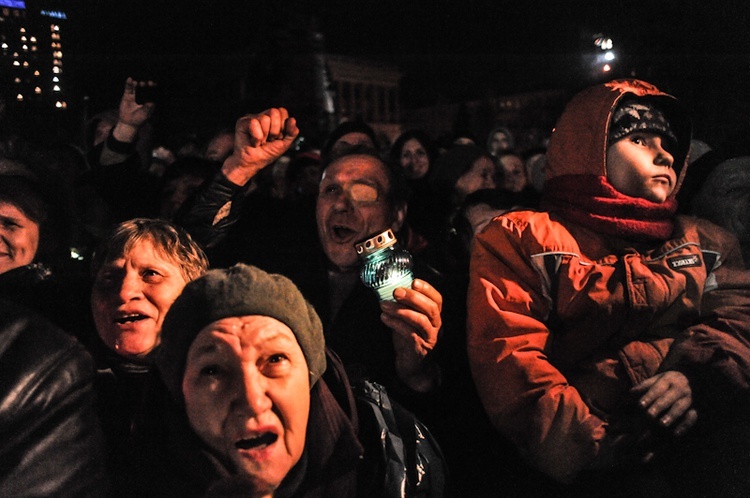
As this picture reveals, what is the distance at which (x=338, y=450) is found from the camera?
64.1 inches

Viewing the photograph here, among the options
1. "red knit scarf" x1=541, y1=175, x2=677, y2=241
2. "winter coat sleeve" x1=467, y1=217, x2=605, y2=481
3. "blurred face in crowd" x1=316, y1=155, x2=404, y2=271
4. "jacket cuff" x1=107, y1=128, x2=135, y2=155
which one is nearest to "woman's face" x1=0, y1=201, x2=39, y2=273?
"jacket cuff" x1=107, y1=128, x2=135, y2=155

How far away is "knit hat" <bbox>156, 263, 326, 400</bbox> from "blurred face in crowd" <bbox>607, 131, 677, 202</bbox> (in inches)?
44.8

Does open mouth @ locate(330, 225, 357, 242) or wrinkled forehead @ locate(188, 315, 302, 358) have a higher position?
wrinkled forehead @ locate(188, 315, 302, 358)

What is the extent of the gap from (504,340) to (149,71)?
1.74 m

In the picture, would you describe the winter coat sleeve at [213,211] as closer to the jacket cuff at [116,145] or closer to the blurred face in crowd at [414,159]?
the jacket cuff at [116,145]

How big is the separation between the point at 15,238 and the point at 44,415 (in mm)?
751

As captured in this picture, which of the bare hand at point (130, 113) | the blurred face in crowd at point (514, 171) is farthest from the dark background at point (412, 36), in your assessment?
the blurred face in crowd at point (514, 171)

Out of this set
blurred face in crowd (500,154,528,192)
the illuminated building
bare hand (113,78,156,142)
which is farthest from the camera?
blurred face in crowd (500,154,528,192)

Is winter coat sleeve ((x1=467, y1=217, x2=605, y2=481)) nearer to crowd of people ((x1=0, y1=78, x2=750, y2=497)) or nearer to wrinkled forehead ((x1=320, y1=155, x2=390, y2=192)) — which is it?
crowd of people ((x1=0, y1=78, x2=750, y2=497))

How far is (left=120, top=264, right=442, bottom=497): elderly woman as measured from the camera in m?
1.52

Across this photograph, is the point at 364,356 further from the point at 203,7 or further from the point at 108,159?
the point at 203,7

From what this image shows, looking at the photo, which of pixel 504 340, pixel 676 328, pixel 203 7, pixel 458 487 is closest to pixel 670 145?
pixel 676 328

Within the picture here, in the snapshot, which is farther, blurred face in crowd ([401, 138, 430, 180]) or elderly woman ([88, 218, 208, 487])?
blurred face in crowd ([401, 138, 430, 180])

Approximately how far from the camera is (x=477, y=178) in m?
3.80
